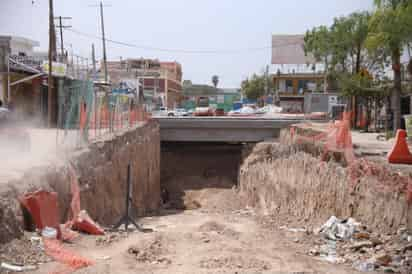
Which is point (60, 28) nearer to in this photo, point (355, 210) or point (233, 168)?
point (233, 168)

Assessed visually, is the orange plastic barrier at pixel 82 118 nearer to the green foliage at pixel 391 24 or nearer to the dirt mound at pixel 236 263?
the dirt mound at pixel 236 263

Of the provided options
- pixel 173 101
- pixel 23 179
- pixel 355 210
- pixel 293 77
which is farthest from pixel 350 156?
pixel 173 101

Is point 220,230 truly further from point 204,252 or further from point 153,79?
point 153,79

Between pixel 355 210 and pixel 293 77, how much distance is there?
211 feet

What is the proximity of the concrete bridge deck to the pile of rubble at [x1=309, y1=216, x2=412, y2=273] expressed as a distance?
2429 cm

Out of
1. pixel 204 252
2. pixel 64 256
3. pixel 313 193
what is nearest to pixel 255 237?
pixel 204 252

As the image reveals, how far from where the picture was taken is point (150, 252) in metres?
9.55

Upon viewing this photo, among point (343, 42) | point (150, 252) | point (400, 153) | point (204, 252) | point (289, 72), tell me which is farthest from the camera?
point (289, 72)

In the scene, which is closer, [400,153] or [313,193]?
[400,153]

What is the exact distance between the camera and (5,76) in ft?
92.4

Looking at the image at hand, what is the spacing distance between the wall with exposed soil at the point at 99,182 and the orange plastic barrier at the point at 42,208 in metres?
0.21

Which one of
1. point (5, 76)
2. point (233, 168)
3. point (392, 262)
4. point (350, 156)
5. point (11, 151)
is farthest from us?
point (233, 168)

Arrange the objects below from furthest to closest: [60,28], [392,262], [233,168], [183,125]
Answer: [60,28] < [233,168] < [183,125] < [392,262]

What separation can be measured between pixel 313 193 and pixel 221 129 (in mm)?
21135
